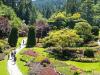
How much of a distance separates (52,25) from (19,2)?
3538 cm

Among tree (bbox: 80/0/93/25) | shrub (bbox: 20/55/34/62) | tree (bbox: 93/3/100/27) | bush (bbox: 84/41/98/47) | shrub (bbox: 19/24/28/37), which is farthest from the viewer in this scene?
tree (bbox: 80/0/93/25)

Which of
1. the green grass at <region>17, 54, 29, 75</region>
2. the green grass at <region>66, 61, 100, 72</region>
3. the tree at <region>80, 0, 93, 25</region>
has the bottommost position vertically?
the green grass at <region>66, 61, 100, 72</region>

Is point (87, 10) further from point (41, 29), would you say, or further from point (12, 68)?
point (12, 68)

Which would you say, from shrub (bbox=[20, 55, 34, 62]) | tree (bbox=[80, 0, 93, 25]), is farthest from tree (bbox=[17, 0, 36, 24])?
shrub (bbox=[20, 55, 34, 62])

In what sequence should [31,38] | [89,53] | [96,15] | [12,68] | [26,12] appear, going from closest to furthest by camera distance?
[12,68] < [89,53] < [31,38] < [96,15] < [26,12]

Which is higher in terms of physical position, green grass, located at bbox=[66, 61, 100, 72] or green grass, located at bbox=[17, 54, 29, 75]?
green grass, located at bbox=[17, 54, 29, 75]

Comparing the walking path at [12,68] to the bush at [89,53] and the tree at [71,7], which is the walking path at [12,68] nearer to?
the bush at [89,53]

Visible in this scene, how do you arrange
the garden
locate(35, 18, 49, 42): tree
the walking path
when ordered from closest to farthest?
1. the walking path
2. the garden
3. locate(35, 18, 49, 42): tree

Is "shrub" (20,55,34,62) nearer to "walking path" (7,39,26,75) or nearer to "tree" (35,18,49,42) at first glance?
"walking path" (7,39,26,75)

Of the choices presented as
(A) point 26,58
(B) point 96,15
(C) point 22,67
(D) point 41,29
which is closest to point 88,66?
(A) point 26,58

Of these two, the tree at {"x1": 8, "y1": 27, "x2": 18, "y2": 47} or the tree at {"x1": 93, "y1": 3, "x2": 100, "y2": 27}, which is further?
the tree at {"x1": 93, "y1": 3, "x2": 100, "y2": 27}

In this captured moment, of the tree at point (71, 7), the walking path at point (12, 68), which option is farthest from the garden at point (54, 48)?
the tree at point (71, 7)

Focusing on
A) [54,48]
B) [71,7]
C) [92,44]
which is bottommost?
[92,44]

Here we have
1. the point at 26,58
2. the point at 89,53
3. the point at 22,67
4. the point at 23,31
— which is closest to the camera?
the point at 22,67
